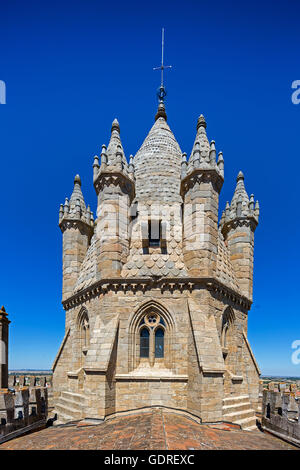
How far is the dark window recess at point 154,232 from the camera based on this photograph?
1495cm

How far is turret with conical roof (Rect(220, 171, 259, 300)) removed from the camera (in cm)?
1710

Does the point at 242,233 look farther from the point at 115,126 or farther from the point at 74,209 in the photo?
the point at 74,209

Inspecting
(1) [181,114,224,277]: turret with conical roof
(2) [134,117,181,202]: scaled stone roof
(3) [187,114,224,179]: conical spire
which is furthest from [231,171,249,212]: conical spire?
(3) [187,114,224,179]: conical spire

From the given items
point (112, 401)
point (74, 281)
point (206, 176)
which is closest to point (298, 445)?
point (112, 401)

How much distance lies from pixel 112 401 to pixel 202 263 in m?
7.01

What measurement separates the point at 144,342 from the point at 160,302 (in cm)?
202

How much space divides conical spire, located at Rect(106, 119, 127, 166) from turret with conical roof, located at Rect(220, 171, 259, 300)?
8024 mm

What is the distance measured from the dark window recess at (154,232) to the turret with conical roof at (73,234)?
569 centimetres

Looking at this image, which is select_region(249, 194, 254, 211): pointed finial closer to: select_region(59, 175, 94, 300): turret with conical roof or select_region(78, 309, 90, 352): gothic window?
select_region(59, 175, 94, 300): turret with conical roof

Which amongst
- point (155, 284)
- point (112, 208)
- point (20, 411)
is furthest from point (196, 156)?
point (20, 411)

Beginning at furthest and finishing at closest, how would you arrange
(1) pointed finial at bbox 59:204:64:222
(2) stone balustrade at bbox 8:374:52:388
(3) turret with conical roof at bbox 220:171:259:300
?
(1) pointed finial at bbox 59:204:64:222 < (2) stone balustrade at bbox 8:374:52:388 < (3) turret with conical roof at bbox 220:171:259:300

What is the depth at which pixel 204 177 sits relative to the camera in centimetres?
1408

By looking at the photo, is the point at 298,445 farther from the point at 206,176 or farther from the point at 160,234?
the point at 206,176
